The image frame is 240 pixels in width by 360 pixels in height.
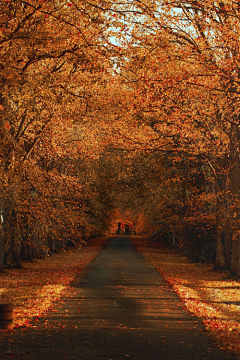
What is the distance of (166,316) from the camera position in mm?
11250

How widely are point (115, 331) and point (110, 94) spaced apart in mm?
14199

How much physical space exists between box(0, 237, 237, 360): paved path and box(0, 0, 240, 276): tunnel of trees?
4389mm

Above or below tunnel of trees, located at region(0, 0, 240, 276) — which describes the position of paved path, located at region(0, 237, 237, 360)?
below

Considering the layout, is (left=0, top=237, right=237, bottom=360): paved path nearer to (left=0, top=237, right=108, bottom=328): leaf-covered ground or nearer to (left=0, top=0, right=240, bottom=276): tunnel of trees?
(left=0, top=237, right=108, bottom=328): leaf-covered ground

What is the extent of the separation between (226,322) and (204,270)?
15.7 metres

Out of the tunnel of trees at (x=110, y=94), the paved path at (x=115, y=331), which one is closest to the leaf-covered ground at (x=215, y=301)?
the paved path at (x=115, y=331)

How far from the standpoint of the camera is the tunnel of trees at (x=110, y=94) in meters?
13.0

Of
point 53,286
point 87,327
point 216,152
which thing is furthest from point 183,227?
point 87,327

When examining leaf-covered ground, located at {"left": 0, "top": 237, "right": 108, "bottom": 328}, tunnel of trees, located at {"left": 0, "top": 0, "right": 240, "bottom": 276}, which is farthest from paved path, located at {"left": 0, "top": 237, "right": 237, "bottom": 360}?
tunnel of trees, located at {"left": 0, "top": 0, "right": 240, "bottom": 276}

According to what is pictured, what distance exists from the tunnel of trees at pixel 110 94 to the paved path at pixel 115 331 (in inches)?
173

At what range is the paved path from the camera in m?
7.64

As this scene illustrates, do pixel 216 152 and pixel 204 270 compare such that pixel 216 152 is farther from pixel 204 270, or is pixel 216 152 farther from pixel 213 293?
pixel 213 293

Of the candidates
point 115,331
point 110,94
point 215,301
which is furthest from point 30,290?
point 110,94

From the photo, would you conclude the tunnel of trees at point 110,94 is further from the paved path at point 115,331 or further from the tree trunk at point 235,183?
the paved path at point 115,331
